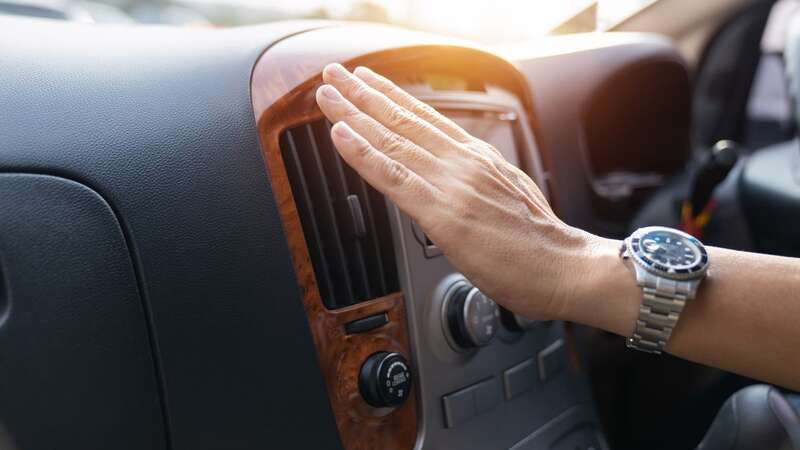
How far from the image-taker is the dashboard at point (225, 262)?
729 mm

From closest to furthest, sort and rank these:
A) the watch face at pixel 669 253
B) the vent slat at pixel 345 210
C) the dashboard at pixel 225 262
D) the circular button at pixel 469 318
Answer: the dashboard at pixel 225 262
the watch face at pixel 669 253
the vent slat at pixel 345 210
the circular button at pixel 469 318

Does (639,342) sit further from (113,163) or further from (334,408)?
(113,163)

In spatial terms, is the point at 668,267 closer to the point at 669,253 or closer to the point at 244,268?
the point at 669,253

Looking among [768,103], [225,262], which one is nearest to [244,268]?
[225,262]

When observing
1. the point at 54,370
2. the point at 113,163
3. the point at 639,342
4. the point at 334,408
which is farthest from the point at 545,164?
the point at 54,370

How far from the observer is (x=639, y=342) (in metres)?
0.85

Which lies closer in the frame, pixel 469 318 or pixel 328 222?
pixel 328 222

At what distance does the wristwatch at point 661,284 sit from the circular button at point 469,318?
0.26 meters

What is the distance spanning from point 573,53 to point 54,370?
1432 millimetres

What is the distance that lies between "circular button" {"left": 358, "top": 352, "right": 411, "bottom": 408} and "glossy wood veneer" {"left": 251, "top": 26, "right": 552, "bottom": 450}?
0.01m

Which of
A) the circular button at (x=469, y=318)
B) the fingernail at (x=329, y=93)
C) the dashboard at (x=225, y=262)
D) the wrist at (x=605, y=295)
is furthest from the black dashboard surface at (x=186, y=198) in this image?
the wrist at (x=605, y=295)

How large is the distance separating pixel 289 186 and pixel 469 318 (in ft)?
1.20

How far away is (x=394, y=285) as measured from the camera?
3.36ft

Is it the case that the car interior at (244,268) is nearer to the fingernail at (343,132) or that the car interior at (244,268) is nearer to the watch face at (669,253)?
the fingernail at (343,132)
